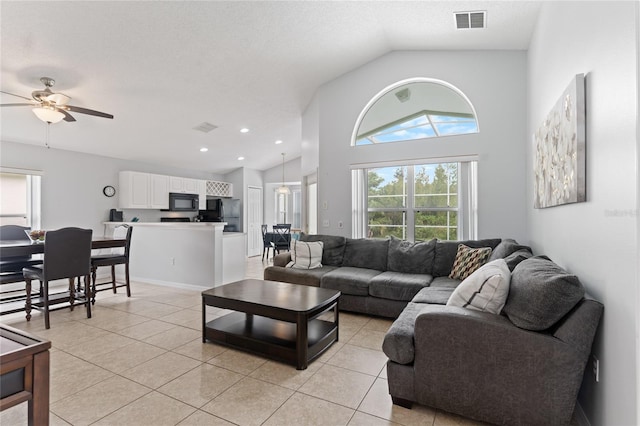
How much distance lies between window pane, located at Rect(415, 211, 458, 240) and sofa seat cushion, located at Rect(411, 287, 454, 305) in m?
1.54

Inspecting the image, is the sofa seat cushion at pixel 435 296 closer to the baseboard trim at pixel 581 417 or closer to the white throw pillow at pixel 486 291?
the white throw pillow at pixel 486 291

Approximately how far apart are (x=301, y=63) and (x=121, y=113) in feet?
9.18

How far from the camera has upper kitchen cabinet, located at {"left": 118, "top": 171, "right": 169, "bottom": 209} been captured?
635 cm

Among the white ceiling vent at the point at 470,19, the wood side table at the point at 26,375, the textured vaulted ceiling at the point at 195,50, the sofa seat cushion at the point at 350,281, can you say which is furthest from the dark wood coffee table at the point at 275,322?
the white ceiling vent at the point at 470,19

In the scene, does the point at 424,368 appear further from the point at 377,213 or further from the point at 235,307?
the point at 377,213

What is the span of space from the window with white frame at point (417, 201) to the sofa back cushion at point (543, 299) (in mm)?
2651

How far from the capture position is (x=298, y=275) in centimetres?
411

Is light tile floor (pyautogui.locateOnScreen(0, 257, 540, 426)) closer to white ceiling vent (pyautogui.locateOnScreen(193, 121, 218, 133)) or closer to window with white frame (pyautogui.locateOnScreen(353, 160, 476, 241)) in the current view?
window with white frame (pyautogui.locateOnScreen(353, 160, 476, 241))

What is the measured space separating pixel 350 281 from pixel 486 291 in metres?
1.89

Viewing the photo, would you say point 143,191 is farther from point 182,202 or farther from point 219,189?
point 219,189

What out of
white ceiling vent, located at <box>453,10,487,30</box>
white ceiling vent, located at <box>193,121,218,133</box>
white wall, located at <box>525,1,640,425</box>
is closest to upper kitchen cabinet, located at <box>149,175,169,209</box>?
white ceiling vent, located at <box>193,121,218,133</box>

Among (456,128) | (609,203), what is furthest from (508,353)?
(456,128)

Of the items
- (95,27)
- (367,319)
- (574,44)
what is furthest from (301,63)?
(367,319)

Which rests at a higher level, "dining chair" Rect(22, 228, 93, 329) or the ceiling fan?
the ceiling fan
